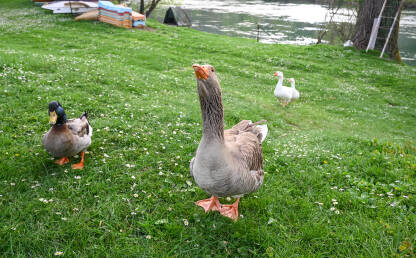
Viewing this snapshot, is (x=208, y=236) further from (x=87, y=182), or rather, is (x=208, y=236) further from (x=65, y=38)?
(x=65, y=38)

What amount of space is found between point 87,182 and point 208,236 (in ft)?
7.57

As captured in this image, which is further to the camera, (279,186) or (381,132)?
(381,132)

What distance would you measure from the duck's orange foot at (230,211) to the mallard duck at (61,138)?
2.75 metres

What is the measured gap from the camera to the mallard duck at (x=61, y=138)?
15.3ft

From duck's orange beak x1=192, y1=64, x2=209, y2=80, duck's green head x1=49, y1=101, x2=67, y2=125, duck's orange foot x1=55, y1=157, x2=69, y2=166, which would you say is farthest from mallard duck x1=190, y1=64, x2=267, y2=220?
duck's orange foot x1=55, y1=157, x2=69, y2=166

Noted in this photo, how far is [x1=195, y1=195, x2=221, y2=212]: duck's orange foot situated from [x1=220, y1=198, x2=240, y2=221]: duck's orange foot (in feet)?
0.28

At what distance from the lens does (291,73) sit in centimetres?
1670

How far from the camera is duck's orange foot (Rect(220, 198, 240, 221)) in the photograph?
13.7 feet

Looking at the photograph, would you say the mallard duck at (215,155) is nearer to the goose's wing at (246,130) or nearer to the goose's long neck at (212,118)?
the goose's long neck at (212,118)

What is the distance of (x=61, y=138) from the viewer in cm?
478

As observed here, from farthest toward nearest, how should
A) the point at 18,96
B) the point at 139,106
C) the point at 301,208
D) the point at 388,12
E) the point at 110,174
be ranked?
the point at 388,12, the point at 139,106, the point at 18,96, the point at 110,174, the point at 301,208

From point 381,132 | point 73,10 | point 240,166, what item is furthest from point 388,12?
point 73,10

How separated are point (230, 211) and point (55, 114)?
11.2ft

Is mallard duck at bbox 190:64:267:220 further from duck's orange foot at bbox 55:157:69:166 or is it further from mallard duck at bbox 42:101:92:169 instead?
duck's orange foot at bbox 55:157:69:166
